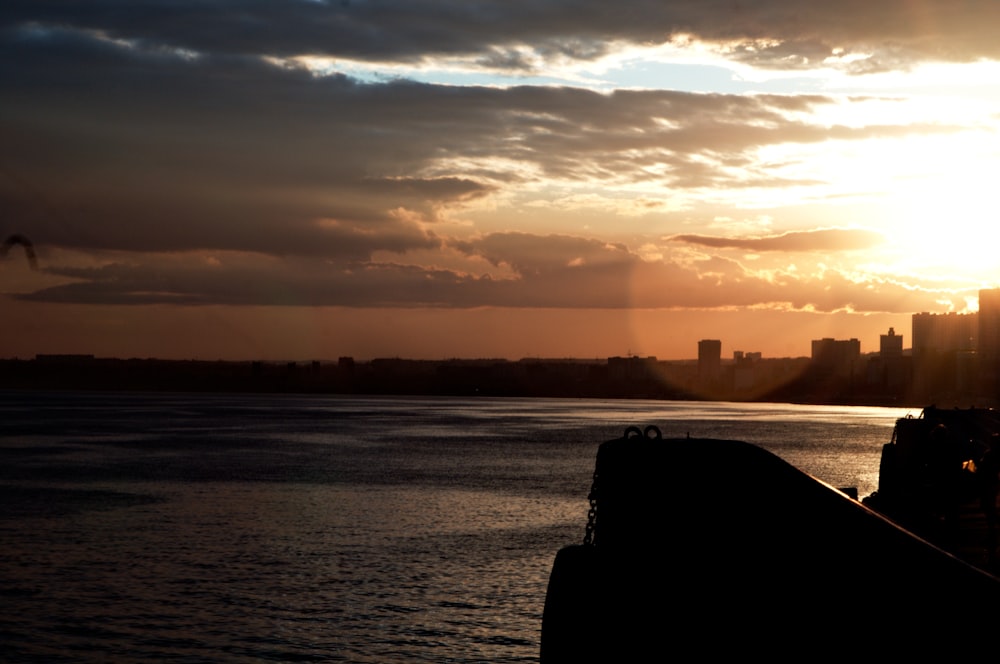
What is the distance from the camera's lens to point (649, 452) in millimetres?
13055

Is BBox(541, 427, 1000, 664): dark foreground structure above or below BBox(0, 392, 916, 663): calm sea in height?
above

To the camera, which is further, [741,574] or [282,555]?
[282,555]

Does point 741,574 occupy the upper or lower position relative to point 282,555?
upper

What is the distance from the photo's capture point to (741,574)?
10.4 meters

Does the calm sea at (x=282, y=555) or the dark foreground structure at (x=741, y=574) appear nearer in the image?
the dark foreground structure at (x=741, y=574)

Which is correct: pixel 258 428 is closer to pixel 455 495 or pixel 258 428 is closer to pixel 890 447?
pixel 455 495

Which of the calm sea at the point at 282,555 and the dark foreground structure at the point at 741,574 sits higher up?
the dark foreground structure at the point at 741,574

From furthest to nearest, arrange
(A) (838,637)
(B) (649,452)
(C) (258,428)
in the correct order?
1. (C) (258,428)
2. (B) (649,452)
3. (A) (838,637)

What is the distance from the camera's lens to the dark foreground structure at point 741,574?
9.12 meters

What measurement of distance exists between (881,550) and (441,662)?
1740 centimetres

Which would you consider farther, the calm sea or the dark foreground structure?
the calm sea

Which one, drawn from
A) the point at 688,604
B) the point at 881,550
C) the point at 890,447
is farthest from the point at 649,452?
the point at 890,447

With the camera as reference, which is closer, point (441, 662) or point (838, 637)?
point (838, 637)

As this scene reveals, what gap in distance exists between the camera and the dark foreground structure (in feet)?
29.9
